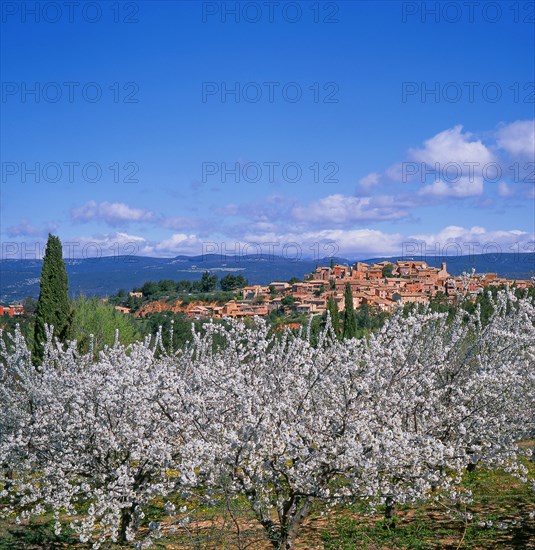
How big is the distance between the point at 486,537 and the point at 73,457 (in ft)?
21.6

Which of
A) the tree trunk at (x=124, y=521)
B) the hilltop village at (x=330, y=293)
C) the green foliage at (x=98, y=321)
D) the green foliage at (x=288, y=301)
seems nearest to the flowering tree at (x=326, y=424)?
the tree trunk at (x=124, y=521)

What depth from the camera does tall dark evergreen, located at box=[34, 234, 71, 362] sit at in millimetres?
26047

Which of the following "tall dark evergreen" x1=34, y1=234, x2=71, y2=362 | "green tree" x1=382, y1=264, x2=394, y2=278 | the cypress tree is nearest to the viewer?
"tall dark evergreen" x1=34, y1=234, x2=71, y2=362

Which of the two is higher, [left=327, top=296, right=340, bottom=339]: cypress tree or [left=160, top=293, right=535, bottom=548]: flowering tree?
[left=160, top=293, right=535, bottom=548]: flowering tree

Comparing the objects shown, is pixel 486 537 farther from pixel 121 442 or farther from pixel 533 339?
pixel 121 442

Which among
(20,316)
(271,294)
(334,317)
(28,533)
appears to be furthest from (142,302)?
(28,533)

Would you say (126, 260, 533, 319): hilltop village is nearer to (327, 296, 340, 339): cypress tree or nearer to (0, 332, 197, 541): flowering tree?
(327, 296, 340, 339): cypress tree

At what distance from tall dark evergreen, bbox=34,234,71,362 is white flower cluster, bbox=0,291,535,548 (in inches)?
627

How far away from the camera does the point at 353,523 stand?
33.2 feet

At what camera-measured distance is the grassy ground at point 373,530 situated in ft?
28.7

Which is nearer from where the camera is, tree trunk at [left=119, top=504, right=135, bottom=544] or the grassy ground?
the grassy ground

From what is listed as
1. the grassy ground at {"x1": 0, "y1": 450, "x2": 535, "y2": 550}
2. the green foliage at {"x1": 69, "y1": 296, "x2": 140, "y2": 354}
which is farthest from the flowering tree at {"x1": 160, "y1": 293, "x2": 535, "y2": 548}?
the green foliage at {"x1": 69, "y1": 296, "x2": 140, "y2": 354}

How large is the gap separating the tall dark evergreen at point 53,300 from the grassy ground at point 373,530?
15.1m

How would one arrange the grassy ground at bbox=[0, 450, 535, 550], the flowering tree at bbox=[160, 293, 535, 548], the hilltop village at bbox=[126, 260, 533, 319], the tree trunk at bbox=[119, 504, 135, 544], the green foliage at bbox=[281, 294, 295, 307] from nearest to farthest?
1. the flowering tree at bbox=[160, 293, 535, 548]
2. the grassy ground at bbox=[0, 450, 535, 550]
3. the tree trunk at bbox=[119, 504, 135, 544]
4. the hilltop village at bbox=[126, 260, 533, 319]
5. the green foliage at bbox=[281, 294, 295, 307]
